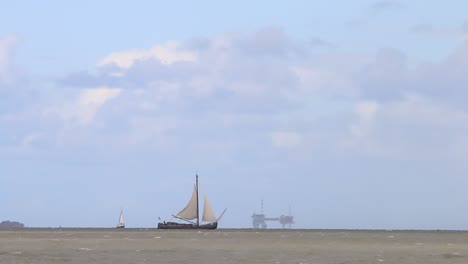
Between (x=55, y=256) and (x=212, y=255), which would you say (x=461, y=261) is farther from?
(x=55, y=256)

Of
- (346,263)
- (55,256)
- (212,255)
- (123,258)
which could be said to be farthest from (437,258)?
(55,256)

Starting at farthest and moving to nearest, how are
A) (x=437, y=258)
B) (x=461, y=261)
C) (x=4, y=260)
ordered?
(x=437, y=258), (x=461, y=261), (x=4, y=260)

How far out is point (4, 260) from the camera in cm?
6212

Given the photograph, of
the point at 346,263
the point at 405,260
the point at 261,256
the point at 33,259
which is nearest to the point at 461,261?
the point at 405,260

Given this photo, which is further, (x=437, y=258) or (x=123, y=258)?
(x=437, y=258)

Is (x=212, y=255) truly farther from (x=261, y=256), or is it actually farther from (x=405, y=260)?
(x=405, y=260)

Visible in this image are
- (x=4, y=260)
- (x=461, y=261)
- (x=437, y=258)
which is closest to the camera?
(x=4, y=260)

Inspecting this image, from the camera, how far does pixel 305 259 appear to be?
2714 inches

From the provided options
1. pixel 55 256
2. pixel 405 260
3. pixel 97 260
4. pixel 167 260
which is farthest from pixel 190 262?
pixel 405 260

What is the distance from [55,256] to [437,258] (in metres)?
30.8

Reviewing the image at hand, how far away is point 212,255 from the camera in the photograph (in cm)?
7462

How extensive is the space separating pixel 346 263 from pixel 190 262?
1149cm

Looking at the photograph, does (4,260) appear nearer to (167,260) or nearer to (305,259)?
(167,260)

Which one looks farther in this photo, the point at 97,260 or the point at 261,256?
the point at 261,256
